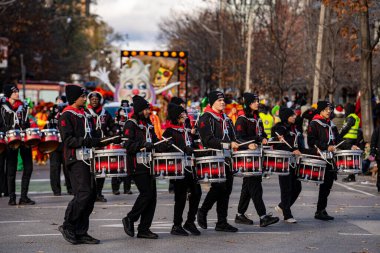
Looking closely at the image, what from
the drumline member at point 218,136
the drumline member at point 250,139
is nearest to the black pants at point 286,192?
the drumline member at point 250,139

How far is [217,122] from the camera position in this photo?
46.3 feet

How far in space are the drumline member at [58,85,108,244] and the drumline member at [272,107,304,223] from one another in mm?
3568

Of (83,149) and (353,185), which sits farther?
(353,185)

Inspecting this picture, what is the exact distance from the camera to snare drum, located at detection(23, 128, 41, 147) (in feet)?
57.6

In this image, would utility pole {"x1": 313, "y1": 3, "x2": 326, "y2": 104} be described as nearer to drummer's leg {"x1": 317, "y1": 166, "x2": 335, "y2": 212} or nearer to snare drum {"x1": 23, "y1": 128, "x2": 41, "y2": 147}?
snare drum {"x1": 23, "y1": 128, "x2": 41, "y2": 147}

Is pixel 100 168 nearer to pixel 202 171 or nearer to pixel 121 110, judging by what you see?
pixel 202 171

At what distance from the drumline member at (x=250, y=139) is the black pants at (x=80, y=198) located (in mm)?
2608

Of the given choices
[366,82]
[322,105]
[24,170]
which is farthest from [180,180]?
[366,82]

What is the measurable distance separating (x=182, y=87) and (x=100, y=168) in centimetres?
2722

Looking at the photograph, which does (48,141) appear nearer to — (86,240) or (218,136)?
(218,136)

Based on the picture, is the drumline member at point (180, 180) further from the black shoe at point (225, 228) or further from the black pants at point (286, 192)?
the black pants at point (286, 192)

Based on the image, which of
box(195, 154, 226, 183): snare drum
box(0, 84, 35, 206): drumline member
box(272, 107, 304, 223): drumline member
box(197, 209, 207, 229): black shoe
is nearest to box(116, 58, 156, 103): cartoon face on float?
box(0, 84, 35, 206): drumline member

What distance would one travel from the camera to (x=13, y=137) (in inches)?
698

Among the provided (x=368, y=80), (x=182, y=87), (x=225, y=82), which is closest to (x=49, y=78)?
(x=225, y=82)
